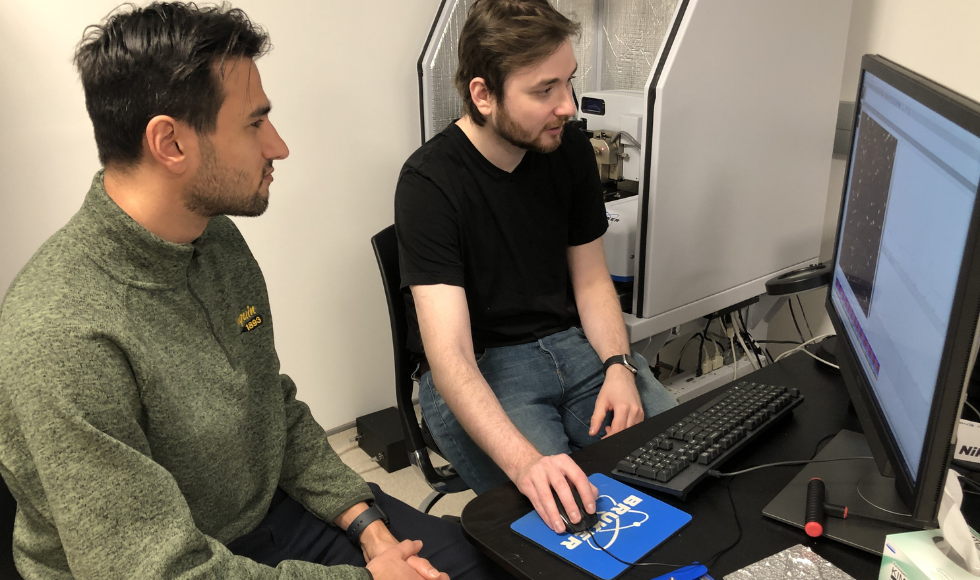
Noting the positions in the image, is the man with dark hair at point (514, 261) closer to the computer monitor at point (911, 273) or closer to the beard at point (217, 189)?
the beard at point (217, 189)

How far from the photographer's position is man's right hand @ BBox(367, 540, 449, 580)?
98 centimetres

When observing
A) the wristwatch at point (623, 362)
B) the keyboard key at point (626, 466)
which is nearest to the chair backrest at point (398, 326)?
the wristwatch at point (623, 362)

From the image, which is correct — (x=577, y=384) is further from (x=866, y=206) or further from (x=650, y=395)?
(x=866, y=206)

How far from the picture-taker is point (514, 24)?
1419mm

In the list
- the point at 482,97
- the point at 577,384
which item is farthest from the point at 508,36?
the point at 577,384

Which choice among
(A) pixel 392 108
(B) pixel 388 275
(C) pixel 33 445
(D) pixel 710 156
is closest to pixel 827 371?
(D) pixel 710 156

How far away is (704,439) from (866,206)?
14.2 inches

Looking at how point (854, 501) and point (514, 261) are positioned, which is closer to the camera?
point (854, 501)

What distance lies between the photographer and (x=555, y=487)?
2.85 feet

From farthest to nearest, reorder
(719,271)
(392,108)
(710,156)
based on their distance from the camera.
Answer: (392,108) → (719,271) → (710,156)

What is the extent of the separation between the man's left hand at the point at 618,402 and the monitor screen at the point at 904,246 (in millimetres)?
447

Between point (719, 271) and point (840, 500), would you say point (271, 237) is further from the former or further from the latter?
point (840, 500)

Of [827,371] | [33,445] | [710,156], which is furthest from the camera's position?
[710,156]

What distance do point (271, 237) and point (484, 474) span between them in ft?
3.70
